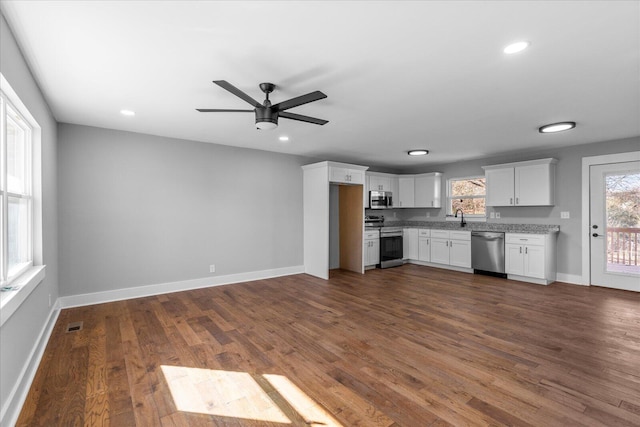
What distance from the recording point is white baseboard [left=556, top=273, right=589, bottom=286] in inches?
207

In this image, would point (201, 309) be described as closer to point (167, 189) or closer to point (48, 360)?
point (48, 360)

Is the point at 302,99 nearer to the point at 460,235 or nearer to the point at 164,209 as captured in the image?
the point at 164,209

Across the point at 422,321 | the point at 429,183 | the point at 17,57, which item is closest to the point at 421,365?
the point at 422,321

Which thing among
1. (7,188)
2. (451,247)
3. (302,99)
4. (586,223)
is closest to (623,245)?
(586,223)

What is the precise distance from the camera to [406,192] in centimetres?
763

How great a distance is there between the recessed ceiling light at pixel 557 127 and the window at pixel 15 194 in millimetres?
5687

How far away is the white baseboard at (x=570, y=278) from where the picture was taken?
17.2 ft

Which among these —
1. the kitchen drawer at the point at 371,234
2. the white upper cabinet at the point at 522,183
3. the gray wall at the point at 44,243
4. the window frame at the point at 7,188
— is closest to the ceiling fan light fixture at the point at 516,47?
the gray wall at the point at 44,243

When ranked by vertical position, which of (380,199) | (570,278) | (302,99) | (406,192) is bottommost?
(570,278)

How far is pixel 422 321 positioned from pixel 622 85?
120 inches

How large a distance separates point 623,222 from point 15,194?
7781 millimetres

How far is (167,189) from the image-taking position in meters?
4.73

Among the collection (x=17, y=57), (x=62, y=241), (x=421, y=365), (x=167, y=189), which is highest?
(x=17, y=57)

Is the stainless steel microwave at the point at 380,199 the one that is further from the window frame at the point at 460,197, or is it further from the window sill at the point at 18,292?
the window sill at the point at 18,292
